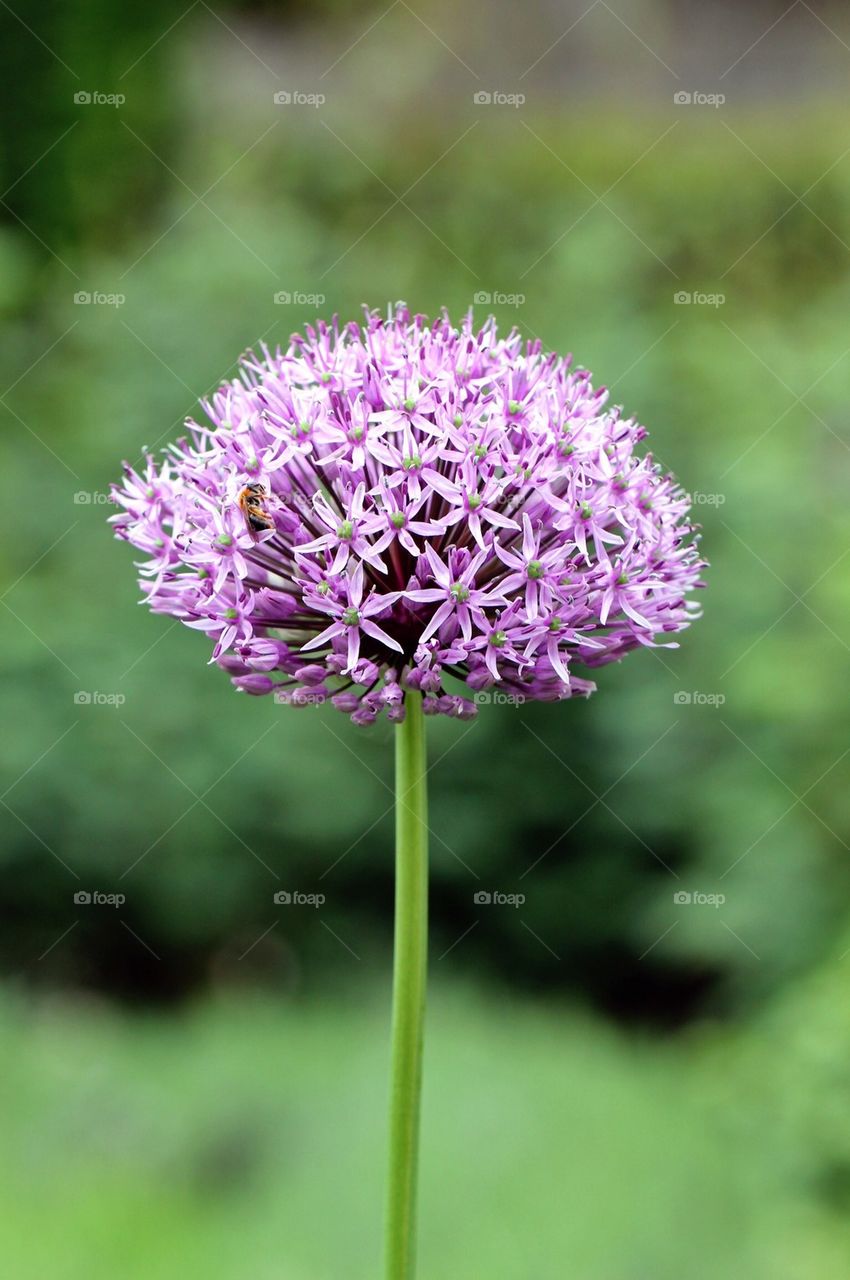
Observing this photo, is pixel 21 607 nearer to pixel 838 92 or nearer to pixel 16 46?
pixel 16 46

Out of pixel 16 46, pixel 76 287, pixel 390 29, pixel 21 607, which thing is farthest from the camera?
pixel 390 29

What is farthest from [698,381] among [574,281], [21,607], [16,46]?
[16,46]

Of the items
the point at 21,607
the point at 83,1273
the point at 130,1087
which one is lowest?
the point at 83,1273
